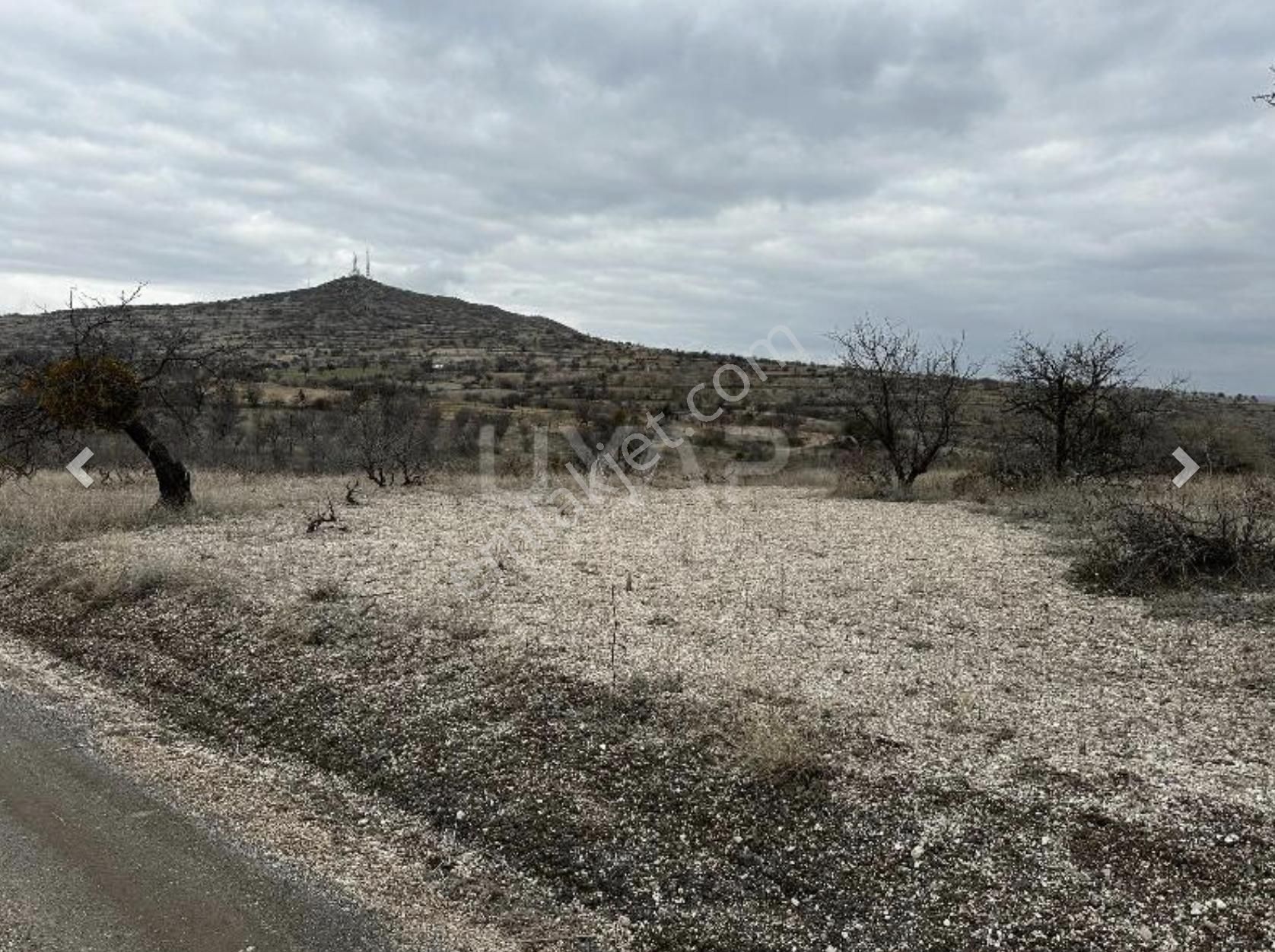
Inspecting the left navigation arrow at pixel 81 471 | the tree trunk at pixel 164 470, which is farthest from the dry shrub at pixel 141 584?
the left navigation arrow at pixel 81 471

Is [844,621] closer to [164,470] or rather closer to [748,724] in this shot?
[748,724]

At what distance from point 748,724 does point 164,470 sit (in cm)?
1218

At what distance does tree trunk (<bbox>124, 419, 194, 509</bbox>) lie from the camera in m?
14.2

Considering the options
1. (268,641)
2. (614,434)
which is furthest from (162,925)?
(614,434)

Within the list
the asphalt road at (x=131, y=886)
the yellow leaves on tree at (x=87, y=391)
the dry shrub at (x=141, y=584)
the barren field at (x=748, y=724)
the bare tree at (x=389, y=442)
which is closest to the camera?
the asphalt road at (x=131, y=886)

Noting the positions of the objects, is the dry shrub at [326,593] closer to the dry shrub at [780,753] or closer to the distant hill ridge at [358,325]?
the dry shrub at [780,753]

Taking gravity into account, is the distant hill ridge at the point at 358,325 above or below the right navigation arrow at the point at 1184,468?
above

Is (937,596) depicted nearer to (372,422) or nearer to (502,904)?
(502,904)

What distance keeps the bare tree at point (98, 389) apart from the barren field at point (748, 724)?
327 centimetres

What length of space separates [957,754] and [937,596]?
4018 millimetres

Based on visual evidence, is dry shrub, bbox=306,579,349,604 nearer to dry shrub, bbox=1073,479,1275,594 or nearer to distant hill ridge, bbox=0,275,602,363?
dry shrub, bbox=1073,479,1275,594

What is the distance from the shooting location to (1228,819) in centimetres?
455

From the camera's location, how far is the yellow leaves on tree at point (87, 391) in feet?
43.7

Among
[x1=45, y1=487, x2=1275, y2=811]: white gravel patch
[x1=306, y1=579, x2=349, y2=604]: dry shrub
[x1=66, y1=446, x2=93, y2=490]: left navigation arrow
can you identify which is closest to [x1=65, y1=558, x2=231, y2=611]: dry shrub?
[x1=45, y1=487, x2=1275, y2=811]: white gravel patch
